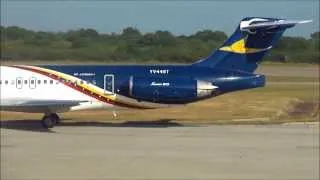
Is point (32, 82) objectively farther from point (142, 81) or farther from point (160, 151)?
point (160, 151)

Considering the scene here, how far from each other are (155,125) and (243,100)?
11849 millimetres

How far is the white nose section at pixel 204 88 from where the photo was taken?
23.6 meters

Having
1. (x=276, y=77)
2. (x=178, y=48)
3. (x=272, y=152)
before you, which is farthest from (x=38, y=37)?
(x=272, y=152)

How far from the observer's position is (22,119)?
26734mm

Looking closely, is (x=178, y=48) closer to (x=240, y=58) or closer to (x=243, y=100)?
(x=243, y=100)

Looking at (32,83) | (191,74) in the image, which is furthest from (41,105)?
(191,74)

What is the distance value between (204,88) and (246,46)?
247 cm

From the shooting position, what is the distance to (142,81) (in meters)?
23.7

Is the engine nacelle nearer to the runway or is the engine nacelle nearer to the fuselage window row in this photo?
the runway

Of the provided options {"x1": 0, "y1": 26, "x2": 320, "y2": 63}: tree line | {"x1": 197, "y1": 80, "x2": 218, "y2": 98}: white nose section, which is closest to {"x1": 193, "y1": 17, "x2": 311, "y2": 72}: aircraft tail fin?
{"x1": 197, "y1": 80, "x2": 218, "y2": 98}: white nose section

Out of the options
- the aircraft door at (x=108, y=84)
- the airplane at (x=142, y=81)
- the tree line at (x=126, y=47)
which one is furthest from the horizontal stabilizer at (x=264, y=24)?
the tree line at (x=126, y=47)

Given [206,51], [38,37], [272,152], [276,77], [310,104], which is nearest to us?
[272,152]

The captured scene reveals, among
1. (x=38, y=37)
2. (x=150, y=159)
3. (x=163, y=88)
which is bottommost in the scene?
(x=150, y=159)

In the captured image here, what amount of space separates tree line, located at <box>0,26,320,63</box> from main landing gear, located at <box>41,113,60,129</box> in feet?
141
